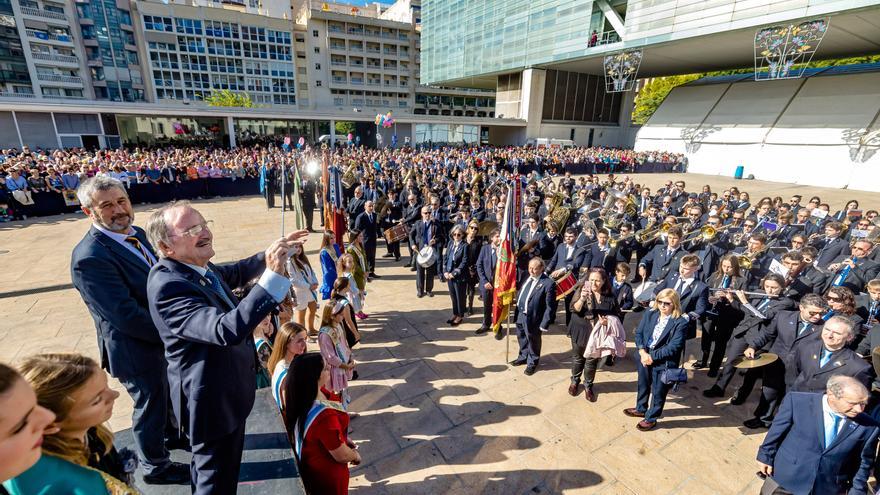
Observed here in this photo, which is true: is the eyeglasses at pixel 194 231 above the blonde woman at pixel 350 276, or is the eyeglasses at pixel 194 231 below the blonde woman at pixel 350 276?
above

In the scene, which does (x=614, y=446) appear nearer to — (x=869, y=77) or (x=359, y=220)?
(x=359, y=220)

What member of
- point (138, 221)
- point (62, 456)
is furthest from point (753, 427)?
point (138, 221)

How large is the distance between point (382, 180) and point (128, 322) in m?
11.9

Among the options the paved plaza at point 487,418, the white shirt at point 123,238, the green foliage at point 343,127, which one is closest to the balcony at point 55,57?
the green foliage at point 343,127

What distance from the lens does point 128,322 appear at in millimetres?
2805

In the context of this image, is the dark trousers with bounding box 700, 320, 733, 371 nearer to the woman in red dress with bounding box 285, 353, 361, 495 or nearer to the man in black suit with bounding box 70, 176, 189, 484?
the woman in red dress with bounding box 285, 353, 361, 495

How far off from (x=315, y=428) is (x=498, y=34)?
47.8m

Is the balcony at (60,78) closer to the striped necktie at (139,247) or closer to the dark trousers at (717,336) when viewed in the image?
the striped necktie at (139,247)

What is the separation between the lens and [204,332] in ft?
6.53

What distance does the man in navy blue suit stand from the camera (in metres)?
2.84

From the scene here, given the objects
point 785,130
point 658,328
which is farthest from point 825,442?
point 785,130

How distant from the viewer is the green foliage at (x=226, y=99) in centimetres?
5494

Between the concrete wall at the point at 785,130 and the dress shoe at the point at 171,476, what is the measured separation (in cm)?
3738

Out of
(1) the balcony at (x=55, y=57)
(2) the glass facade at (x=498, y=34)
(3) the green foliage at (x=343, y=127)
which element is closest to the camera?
(2) the glass facade at (x=498, y=34)
